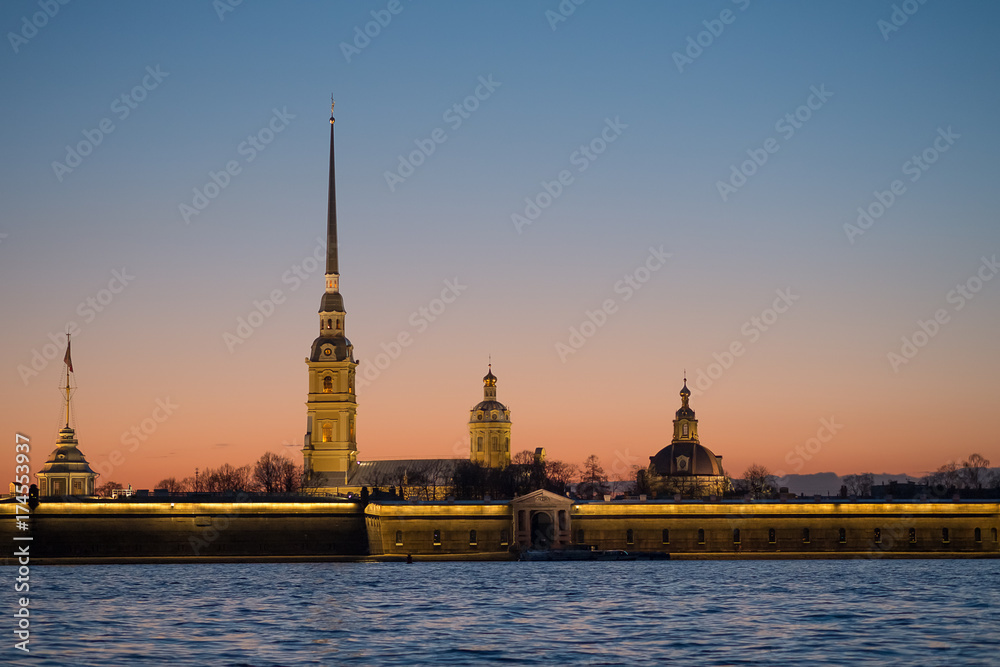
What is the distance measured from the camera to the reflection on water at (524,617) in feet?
141

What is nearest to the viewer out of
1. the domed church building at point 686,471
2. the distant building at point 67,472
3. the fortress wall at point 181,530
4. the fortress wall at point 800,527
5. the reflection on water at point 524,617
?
the reflection on water at point 524,617

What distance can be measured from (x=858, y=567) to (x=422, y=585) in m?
29.2

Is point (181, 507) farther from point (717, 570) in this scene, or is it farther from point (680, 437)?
point (680, 437)

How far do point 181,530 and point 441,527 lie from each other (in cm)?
1864

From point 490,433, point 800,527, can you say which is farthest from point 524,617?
point 490,433

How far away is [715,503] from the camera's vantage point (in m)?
106

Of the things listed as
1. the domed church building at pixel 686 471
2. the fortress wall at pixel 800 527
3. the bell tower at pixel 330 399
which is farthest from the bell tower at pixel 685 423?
the fortress wall at pixel 800 527

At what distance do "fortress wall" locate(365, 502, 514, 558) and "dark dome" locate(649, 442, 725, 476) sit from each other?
54.3 m

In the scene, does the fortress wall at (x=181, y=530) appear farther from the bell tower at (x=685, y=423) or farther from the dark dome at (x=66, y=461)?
the bell tower at (x=685, y=423)

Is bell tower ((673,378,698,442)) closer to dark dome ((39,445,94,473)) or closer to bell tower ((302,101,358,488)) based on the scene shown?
bell tower ((302,101,358,488))

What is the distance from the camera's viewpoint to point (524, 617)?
181 feet

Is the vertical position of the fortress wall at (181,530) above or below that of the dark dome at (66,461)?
below

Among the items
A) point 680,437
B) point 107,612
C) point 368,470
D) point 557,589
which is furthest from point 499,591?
point 680,437

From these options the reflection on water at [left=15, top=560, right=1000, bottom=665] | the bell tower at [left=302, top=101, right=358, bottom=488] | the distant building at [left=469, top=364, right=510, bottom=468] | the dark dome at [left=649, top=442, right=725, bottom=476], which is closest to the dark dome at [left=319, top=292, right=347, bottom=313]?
the bell tower at [left=302, top=101, right=358, bottom=488]
